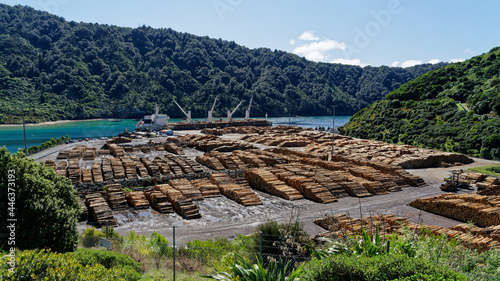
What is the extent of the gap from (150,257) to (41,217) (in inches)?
185

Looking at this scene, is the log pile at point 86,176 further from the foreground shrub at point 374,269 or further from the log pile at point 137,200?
the foreground shrub at point 374,269

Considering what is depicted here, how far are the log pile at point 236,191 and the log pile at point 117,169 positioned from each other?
1063cm

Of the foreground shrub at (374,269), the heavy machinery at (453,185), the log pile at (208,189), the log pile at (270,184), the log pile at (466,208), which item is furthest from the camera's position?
the heavy machinery at (453,185)

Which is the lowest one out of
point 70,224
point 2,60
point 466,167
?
point 466,167

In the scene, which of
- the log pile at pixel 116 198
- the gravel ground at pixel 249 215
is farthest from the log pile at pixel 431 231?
the log pile at pixel 116 198

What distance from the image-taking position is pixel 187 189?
27.7 m

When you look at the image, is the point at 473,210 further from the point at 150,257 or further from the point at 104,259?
the point at 104,259

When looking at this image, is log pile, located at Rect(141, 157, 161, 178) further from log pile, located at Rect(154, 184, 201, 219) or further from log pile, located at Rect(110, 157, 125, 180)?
log pile, located at Rect(154, 184, 201, 219)

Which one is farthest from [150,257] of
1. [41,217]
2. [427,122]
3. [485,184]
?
[427,122]

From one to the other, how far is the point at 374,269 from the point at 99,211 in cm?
1932

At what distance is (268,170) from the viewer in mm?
33375

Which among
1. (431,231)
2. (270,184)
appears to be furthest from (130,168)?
(431,231)

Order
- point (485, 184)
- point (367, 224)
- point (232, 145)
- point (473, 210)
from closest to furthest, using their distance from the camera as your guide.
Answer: point (367, 224) < point (473, 210) < point (485, 184) < point (232, 145)

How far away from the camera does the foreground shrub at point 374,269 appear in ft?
24.2
